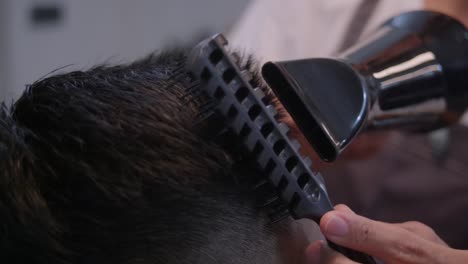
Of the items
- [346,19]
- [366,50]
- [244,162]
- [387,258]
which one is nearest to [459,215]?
[346,19]

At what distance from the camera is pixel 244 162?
534 millimetres

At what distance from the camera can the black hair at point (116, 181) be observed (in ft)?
1.62

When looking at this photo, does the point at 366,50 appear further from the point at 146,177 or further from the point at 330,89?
the point at 146,177

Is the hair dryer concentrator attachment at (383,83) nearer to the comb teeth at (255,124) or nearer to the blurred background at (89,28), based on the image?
the comb teeth at (255,124)

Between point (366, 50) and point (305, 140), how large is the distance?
0.79 feet

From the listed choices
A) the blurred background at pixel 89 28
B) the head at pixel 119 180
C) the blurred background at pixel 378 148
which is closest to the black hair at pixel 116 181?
the head at pixel 119 180

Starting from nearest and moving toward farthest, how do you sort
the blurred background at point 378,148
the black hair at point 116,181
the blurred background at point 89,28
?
the black hair at point 116,181 < the blurred background at point 378,148 < the blurred background at point 89,28

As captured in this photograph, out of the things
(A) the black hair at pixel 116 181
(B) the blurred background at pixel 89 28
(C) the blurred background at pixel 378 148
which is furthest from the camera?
(B) the blurred background at pixel 89 28

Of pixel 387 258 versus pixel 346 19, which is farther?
pixel 346 19

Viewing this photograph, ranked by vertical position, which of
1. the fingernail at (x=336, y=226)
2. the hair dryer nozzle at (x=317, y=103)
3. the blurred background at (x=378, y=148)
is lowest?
the blurred background at (x=378, y=148)

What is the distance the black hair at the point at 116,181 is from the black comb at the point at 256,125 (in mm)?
29

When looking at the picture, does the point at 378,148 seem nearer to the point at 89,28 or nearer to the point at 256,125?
the point at 256,125

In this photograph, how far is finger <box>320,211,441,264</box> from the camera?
0.53 meters

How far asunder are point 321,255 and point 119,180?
0.68 feet
